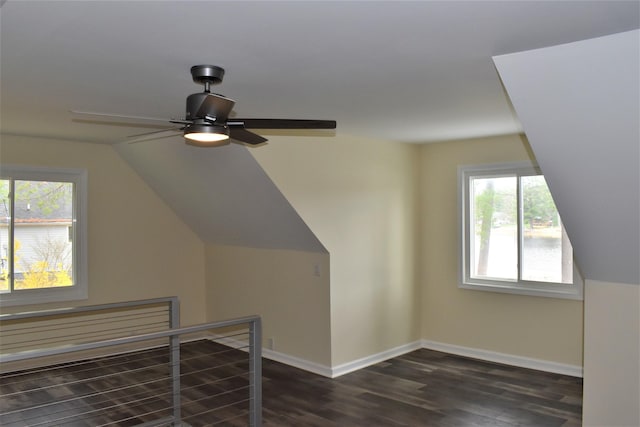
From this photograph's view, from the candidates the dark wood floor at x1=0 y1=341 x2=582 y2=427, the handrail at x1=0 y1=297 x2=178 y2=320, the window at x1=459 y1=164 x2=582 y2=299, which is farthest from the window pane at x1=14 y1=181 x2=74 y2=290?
the window at x1=459 y1=164 x2=582 y2=299

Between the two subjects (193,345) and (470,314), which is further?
(193,345)

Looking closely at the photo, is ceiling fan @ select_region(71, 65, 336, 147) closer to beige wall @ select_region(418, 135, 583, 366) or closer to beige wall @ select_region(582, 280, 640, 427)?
beige wall @ select_region(582, 280, 640, 427)

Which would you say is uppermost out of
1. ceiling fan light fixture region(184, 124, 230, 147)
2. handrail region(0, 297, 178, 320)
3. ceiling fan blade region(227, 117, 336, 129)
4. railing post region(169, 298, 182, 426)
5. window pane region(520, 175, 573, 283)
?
ceiling fan blade region(227, 117, 336, 129)

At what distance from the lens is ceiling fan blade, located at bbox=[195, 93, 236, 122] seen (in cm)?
247

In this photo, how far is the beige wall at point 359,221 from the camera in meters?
4.71

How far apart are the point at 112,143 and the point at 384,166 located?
9.38 ft

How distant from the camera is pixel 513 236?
529 cm

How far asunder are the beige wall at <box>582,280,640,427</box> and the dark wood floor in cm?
64

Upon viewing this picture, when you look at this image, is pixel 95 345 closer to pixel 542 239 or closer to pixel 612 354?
pixel 612 354

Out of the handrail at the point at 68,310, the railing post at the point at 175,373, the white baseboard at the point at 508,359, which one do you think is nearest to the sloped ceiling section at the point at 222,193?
the handrail at the point at 68,310

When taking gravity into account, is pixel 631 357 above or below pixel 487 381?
above

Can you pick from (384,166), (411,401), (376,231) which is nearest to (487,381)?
(411,401)

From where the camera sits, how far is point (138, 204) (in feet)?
19.4

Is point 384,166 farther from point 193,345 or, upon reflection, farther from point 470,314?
point 193,345
